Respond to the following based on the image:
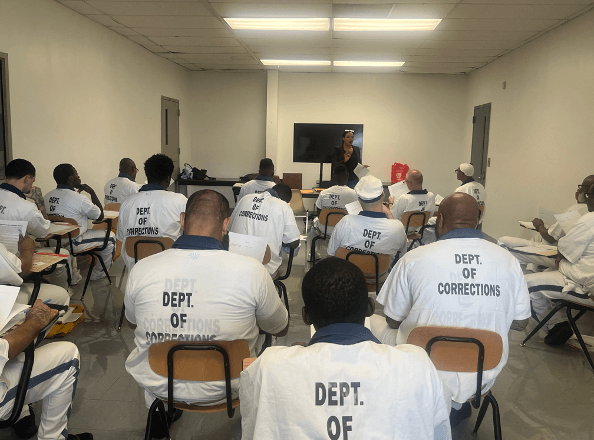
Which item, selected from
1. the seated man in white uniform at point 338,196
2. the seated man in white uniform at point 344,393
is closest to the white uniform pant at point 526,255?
the seated man in white uniform at point 338,196

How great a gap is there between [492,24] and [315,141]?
4.46 metres

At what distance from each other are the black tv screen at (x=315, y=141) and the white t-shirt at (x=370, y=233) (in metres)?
6.05

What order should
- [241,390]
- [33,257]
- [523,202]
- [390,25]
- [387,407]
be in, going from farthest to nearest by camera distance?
[523,202] → [390,25] → [33,257] → [241,390] → [387,407]

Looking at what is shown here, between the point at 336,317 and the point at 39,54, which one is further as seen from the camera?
the point at 39,54

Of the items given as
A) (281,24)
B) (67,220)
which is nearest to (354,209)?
(67,220)

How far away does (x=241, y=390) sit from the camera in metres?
1.29

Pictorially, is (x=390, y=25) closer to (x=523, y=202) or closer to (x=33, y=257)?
(x=523, y=202)

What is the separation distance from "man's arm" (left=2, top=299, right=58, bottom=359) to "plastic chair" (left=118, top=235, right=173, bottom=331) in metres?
1.41

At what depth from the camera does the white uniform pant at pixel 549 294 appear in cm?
333

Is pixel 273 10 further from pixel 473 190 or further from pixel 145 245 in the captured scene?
pixel 145 245

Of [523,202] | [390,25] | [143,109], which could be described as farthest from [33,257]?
[523,202]

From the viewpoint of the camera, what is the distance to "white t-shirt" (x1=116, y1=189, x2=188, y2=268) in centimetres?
360

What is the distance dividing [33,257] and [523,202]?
6.05 meters

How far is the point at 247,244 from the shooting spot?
286cm
